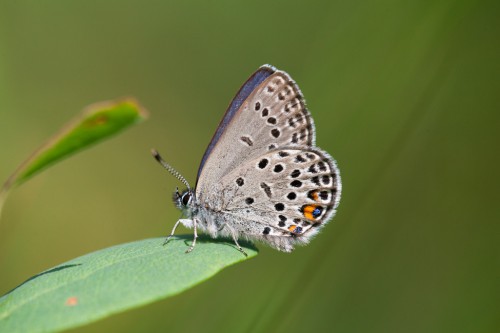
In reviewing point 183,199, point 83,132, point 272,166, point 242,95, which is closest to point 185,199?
point 183,199

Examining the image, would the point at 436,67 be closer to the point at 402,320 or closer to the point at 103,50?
the point at 402,320

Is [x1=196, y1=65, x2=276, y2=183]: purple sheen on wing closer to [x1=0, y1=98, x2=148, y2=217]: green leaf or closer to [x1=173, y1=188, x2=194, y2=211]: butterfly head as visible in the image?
[x1=173, y1=188, x2=194, y2=211]: butterfly head

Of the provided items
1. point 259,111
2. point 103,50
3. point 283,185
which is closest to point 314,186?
point 283,185

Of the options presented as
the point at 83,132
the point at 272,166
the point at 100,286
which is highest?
the point at 83,132

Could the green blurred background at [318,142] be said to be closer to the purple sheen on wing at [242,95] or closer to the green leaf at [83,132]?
the purple sheen on wing at [242,95]

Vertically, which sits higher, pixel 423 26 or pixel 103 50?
pixel 423 26

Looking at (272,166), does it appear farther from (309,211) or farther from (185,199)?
(185,199)

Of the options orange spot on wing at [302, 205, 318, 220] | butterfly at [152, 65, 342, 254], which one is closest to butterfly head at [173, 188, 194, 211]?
butterfly at [152, 65, 342, 254]
